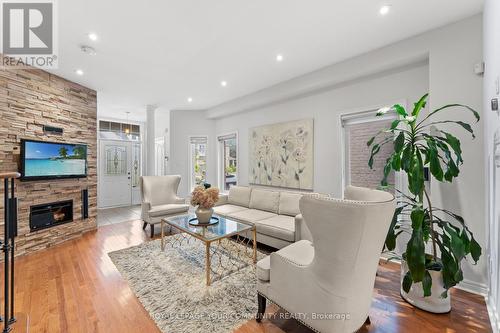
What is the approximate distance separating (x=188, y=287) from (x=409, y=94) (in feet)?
11.4

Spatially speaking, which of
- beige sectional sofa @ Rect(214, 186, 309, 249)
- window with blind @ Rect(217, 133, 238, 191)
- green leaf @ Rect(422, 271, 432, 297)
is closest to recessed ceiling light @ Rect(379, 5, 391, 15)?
beige sectional sofa @ Rect(214, 186, 309, 249)

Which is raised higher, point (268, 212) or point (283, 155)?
point (283, 155)

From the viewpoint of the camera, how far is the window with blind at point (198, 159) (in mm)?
5913

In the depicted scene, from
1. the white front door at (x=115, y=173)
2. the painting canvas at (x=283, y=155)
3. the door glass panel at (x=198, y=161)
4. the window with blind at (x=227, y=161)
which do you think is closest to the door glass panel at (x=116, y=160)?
the white front door at (x=115, y=173)

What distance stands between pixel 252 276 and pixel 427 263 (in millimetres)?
1710

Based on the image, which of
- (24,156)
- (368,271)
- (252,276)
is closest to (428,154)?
(368,271)

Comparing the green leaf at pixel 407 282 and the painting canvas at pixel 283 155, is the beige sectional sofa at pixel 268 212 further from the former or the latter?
the green leaf at pixel 407 282

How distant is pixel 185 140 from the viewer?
5.84m

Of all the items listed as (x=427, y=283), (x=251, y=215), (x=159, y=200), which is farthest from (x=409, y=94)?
(x=159, y=200)

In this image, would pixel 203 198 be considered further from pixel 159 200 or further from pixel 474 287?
pixel 474 287

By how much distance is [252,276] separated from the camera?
2467 millimetres

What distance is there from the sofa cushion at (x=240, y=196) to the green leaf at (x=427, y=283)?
2.83 meters

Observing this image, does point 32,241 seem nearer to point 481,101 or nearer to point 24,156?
point 24,156

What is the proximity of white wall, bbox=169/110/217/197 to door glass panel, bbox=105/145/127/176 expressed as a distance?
2048mm
